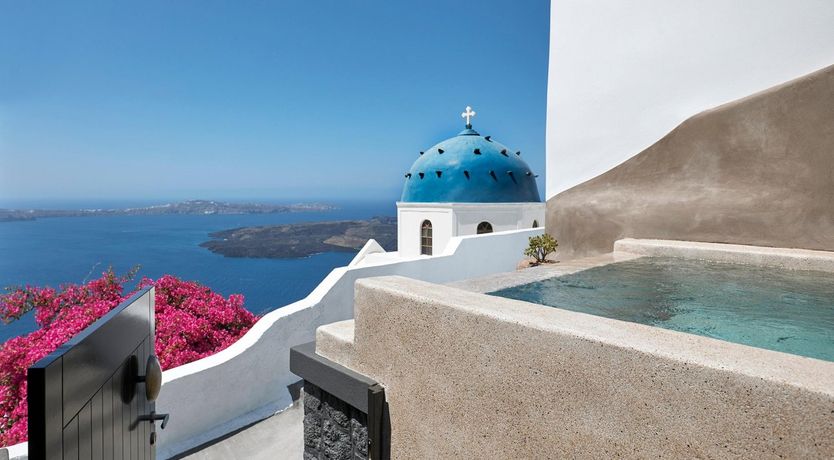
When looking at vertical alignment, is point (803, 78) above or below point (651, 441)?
above

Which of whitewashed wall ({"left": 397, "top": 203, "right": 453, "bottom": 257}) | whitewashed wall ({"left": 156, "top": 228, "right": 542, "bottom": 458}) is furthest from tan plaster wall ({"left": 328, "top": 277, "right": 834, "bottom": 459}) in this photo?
whitewashed wall ({"left": 397, "top": 203, "right": 453, "bottom": 257})

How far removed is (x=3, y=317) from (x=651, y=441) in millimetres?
10539

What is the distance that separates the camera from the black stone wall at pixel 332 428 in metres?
3.38

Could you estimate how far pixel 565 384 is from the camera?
6.93 feet

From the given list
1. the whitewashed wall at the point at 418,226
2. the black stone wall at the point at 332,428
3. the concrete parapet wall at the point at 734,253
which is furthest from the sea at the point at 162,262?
the black stone wall at the point at 332,428

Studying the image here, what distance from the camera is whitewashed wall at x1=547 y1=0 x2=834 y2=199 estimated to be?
5.77 metres

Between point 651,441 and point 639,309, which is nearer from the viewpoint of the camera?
point 651,441

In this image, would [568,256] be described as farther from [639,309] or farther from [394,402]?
[394,402]

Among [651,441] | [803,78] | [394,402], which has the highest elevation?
[803,78]

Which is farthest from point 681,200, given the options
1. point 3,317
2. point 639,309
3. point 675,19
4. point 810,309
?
point 3,317

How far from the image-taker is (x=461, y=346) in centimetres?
262

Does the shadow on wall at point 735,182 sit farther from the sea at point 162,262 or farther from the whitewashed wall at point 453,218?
the sea at point 162,262

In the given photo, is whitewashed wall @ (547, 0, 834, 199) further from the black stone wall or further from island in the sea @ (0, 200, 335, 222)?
island in the sea @ (0, 200, 335, 222)

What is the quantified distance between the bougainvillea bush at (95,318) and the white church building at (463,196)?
429 inches
